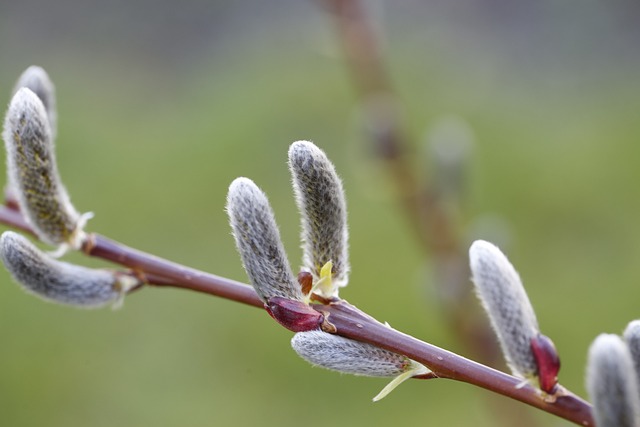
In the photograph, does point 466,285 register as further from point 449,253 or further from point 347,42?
point 347,42

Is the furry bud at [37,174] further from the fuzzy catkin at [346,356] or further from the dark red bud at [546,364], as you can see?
the dark red bud at [546,364]

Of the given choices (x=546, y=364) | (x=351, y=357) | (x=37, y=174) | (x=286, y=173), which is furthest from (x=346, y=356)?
(x=286, y=173)

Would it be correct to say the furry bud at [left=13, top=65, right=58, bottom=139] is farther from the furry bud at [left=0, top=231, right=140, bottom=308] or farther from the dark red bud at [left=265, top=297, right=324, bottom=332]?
the dark red bud at [left=265, top=297, right=324, bottom=332]

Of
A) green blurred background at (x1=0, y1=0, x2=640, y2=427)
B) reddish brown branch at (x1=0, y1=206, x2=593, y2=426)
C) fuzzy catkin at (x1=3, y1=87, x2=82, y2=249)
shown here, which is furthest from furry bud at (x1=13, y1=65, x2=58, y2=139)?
green blurred background at (x1=0, y1=0, x2=640, y2=427)

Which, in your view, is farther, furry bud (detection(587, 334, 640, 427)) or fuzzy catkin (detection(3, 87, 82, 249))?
fuzzy catkin (detection(3, 87, 82, 249))

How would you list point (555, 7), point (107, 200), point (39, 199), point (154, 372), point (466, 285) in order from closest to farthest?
point (39, 199) < point (466, 285) < point (154, 372) < point (107, 200) < point (555, 7)

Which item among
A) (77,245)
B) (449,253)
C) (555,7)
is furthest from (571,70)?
(77,245)
